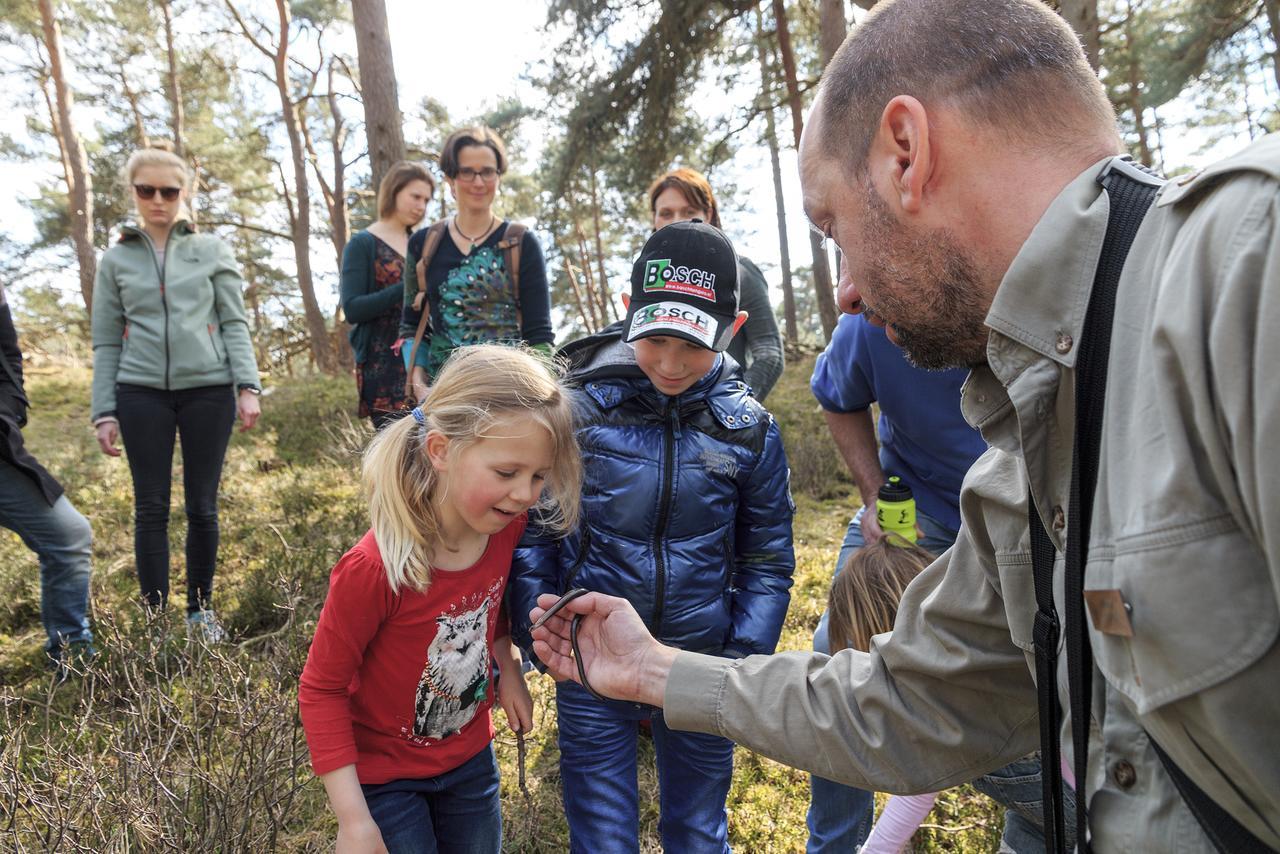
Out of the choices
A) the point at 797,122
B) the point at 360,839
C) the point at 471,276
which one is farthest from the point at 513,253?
the point at 797,122

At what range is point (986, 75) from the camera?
125 cm

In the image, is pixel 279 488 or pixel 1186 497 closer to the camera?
pixel 1186 497

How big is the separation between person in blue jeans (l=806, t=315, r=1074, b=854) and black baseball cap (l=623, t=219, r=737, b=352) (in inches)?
25.7

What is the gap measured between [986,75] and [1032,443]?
0.57 metres

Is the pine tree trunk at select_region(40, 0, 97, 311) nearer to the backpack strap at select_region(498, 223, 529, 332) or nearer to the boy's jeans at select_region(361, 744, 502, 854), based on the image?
the backpack strap at select_region(498, 223, 529, 332)

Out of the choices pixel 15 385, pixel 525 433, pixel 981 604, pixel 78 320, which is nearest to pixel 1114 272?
pixel 981 604

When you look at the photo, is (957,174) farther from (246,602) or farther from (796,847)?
(246,602)

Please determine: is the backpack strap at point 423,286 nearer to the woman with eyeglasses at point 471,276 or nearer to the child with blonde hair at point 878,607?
the woman with eyeglasses at point 471,276

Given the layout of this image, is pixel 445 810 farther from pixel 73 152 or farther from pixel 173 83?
pixel 173 83

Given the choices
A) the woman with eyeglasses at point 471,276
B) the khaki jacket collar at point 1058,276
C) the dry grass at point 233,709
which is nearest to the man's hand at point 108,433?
the dry grass at point 233,709

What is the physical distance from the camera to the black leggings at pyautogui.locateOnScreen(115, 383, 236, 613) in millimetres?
3904

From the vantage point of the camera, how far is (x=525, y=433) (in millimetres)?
2160

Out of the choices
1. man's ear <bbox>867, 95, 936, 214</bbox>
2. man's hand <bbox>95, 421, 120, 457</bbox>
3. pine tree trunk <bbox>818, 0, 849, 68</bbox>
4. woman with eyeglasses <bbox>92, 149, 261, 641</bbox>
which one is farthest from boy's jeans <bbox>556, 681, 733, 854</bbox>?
pine tree trunk <bbox>818, 0, 849, 68</bbox>

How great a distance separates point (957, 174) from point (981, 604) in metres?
0.77
